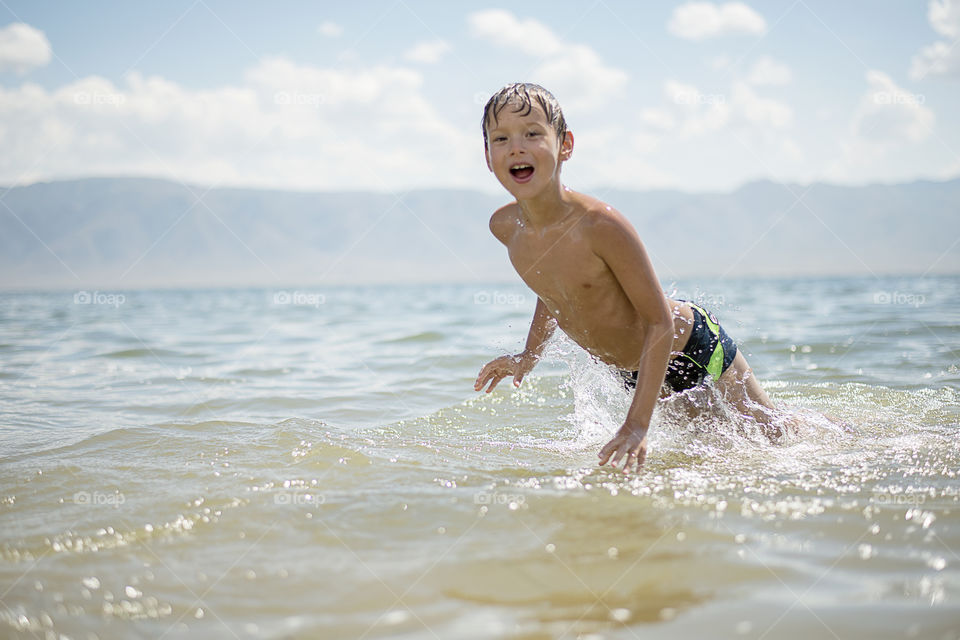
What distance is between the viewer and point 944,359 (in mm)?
7125

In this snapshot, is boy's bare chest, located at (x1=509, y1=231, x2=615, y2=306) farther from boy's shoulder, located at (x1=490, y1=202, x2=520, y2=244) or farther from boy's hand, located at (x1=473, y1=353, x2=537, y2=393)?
boy's hand, located at (x1=473, y1=353, x2=537, y2=393)

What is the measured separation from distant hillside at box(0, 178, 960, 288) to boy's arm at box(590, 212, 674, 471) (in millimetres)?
112893

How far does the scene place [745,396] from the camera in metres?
4.08

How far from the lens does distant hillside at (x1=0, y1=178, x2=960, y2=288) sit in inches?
4867

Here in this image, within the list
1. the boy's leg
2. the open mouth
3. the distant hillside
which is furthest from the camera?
the distant hillside

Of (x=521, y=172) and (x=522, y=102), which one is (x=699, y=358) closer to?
(x=521, y=172)

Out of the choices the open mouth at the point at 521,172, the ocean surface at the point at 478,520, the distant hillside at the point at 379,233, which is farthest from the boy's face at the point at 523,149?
the distant hillside at the point at 379,233

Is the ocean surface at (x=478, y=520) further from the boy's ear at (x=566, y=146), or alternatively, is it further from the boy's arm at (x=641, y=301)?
the boy's ear at (x=566, y=146)

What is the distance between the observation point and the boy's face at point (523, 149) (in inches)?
127

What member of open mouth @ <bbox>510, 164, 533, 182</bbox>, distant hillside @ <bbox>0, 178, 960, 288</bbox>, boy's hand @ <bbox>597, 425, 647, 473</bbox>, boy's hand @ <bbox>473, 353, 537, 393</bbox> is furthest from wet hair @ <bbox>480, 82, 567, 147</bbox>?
distant hillside @ <bbox>0, 178, 960, 288</bbox>

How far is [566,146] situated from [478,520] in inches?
69.4

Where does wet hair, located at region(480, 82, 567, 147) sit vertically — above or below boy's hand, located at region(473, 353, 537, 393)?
above

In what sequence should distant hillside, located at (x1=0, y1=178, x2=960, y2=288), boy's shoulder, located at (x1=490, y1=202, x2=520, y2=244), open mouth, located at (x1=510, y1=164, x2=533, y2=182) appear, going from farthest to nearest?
1. distant hillside, located at (x1=0, y1=178, x2=960, y2=288)
2. boy's shoulder, located at (x1=490, y1=202, x2=520, y2=244)
3. open mouth, located at (x1=510, y1=164, x2=533, y2=182)

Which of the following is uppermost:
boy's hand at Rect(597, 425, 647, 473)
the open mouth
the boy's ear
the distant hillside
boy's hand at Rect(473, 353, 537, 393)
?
the distant hillside
